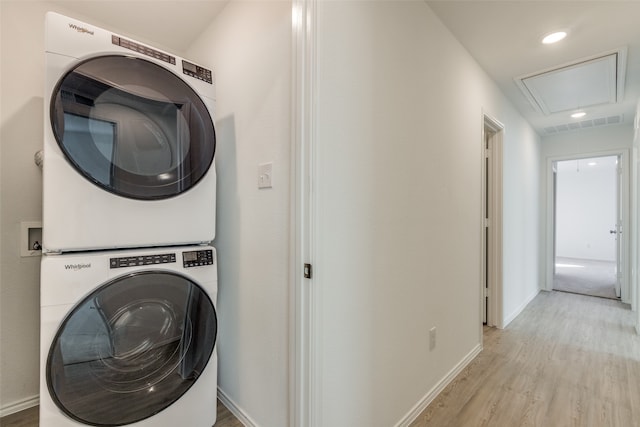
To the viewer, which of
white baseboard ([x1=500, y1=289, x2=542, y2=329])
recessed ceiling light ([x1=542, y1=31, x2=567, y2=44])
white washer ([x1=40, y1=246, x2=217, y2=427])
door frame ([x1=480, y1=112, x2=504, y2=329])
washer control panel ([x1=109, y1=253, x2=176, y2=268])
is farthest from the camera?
white baseboard ([x1=500, y1=289, x2=542, y2=329])

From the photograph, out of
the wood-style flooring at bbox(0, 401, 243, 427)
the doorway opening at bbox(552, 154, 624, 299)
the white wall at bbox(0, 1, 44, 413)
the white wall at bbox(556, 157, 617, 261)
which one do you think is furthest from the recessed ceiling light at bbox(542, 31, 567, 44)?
the white wall at bbox(556, 157, 617, 261)

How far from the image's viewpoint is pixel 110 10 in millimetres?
1690

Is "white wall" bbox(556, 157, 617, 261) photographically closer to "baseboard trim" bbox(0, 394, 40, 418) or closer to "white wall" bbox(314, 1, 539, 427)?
"white wall" bbox(314, 1, 539, 427)

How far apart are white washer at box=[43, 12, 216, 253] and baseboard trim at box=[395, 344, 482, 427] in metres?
1.44

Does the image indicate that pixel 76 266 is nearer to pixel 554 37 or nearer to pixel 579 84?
pixel 554 37

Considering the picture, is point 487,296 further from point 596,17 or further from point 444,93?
point 596,17

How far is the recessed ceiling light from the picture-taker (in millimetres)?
1903

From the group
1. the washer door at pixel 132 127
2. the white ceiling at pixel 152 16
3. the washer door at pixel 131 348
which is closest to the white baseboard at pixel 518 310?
the washer door at pixel 131 348

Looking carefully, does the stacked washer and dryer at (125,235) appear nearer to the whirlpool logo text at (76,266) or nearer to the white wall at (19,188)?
the whirlpool logo text at (76,266)

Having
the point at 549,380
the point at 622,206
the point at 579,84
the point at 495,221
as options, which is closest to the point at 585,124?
the point at 622,206

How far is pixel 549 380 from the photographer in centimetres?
193

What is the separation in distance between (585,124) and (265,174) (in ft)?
14.9

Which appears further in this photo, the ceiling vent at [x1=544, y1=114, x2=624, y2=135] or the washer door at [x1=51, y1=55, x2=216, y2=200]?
the ceiling vent at [x1=544, y1=114, x2=624, y2=135]

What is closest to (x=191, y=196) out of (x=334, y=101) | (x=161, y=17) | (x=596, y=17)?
(x=334, y=101)
